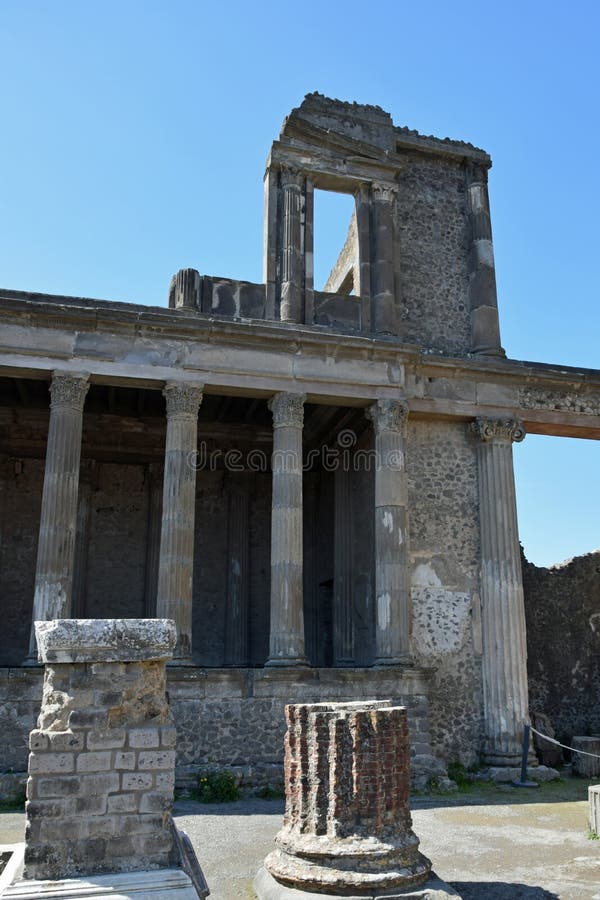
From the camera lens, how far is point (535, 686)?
17469 millimetres

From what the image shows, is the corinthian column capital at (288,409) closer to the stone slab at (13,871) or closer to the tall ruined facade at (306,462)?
the tall ruined facade at (306,462)

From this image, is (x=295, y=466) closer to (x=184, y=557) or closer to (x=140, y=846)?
(x=184, y=557)

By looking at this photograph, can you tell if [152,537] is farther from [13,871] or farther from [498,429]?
[13,871]

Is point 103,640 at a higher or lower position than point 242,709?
higher

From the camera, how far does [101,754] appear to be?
16.9 feet

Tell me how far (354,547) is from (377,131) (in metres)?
8.28

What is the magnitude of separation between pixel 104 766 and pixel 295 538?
334 inches

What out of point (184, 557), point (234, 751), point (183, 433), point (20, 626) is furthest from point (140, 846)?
point (20, 626)

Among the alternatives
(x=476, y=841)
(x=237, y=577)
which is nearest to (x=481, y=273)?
(x=237, y=577)

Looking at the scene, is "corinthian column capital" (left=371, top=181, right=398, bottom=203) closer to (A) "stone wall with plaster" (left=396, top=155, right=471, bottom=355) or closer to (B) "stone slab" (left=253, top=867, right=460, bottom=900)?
(A) "stone wall with plaster" (left=396, top=155, right=471, bottom=355)

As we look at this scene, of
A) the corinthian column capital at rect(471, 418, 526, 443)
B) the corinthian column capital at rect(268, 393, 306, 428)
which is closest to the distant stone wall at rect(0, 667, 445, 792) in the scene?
the corinthian column capital at rect(268, 393, 306, 428)

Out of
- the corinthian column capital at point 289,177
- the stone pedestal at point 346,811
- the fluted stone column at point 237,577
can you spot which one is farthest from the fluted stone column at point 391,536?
the stone pedestal at point 346,811

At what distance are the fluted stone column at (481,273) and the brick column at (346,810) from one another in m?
10.7

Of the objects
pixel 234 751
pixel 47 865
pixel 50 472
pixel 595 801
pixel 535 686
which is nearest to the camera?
pixel 47 865
